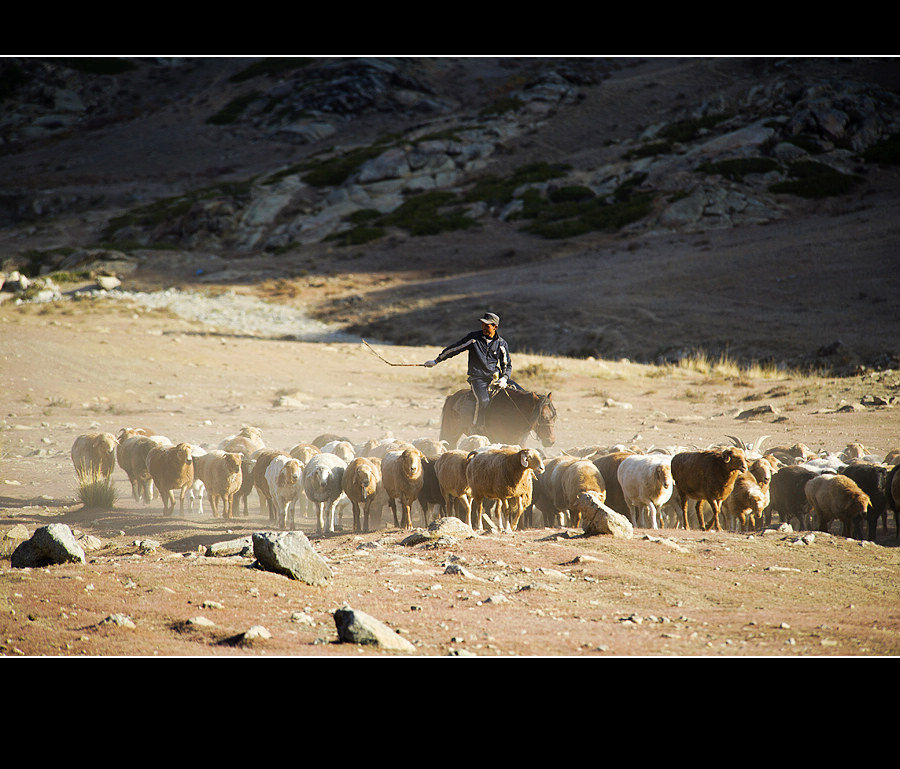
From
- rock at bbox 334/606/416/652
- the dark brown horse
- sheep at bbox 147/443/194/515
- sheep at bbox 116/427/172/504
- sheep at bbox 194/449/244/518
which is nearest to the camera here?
rock at bbox 334/606/416/652

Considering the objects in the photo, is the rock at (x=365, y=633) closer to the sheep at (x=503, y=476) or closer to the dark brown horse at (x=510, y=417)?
the sheep at (x=503, y=476)

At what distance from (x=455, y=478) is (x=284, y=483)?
237cm

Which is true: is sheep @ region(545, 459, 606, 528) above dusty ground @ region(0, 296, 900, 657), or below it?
above

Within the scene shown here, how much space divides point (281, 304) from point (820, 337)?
2585cm

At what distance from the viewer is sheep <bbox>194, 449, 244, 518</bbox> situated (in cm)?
1179

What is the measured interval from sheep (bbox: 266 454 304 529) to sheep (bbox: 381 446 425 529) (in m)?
1.17

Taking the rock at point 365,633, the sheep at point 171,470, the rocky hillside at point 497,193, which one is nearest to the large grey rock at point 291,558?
the rock at point 365,633

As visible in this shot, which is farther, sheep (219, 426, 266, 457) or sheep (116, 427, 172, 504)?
sheep (219, 426, 266, 457)

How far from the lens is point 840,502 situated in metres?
10.0

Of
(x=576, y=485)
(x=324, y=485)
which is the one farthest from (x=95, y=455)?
(x=576, y=485)

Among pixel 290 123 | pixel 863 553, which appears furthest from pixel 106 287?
pixel 290 123

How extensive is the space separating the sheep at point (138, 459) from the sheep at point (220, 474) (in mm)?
1337

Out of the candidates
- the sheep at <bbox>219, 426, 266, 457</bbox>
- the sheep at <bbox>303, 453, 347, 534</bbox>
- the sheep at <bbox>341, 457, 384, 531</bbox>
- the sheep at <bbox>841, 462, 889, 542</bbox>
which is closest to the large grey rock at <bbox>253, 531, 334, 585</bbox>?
the sheep at <bbox>341, 457, 384, 531</bbox>

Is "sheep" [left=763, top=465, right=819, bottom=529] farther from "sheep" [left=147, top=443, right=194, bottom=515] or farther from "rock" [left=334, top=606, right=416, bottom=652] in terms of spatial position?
"sheep" [left=147, top=443, right=194, bottom=515]
